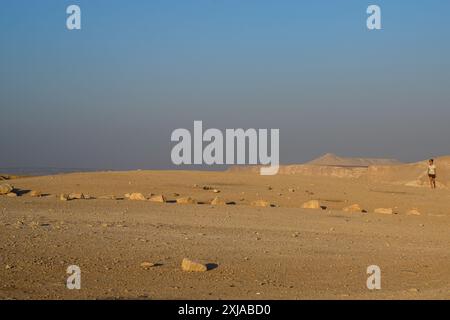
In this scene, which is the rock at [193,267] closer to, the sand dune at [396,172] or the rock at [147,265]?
the rock at [147,265]

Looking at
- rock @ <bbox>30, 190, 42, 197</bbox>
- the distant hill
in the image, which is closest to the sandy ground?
rock @ <bbox>30, 190, 42, 197</bbox>

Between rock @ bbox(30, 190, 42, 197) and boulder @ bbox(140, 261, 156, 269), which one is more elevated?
boulder @ bbox(140, 261, 156, 269)

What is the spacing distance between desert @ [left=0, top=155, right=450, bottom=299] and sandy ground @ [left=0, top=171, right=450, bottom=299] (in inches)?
0.7

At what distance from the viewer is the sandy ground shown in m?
8.40

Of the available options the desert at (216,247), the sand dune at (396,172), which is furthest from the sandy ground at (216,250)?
the sand dune at (396,172)

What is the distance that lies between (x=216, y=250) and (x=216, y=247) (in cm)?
25

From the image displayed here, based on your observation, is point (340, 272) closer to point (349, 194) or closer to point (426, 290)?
point (426, 290)

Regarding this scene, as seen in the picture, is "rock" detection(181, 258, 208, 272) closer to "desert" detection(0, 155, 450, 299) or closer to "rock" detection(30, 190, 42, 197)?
"desert" detection(0, 155, 450, 299)

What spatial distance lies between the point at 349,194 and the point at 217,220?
930 centimetres

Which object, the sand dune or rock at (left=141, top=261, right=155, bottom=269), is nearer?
rock at (left=141, top=261, right=155, bottom=269)
